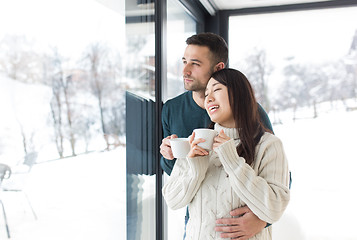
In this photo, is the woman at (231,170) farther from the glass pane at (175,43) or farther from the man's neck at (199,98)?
the glass pane at (175,43)

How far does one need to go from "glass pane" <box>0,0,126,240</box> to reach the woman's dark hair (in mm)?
474

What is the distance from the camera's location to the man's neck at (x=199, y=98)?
1489 mm

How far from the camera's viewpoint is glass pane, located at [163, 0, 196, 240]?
214cm

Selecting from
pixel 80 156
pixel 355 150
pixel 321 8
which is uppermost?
pixel 321 8

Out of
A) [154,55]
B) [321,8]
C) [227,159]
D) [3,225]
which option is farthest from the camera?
[321,8]

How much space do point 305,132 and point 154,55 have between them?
182 centimetres

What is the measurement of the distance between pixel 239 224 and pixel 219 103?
36 centimetres

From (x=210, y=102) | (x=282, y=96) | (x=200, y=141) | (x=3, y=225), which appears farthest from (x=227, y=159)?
(x=282, y=96)

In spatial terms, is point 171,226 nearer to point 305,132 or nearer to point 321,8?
point 305,132

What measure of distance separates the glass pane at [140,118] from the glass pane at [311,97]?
5.10 ft

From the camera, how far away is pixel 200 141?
40.2 inches

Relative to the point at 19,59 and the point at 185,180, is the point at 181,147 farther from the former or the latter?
the point at 19,59

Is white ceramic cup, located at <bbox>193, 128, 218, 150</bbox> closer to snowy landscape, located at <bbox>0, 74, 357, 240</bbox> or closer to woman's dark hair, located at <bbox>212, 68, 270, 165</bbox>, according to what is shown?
woman's dark hair, located at <bbox>212, 68, 270, 165</bbox>

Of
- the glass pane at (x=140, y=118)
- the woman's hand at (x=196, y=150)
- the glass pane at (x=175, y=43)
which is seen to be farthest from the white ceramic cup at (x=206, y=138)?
the glass pane at (x=175, y=43)
